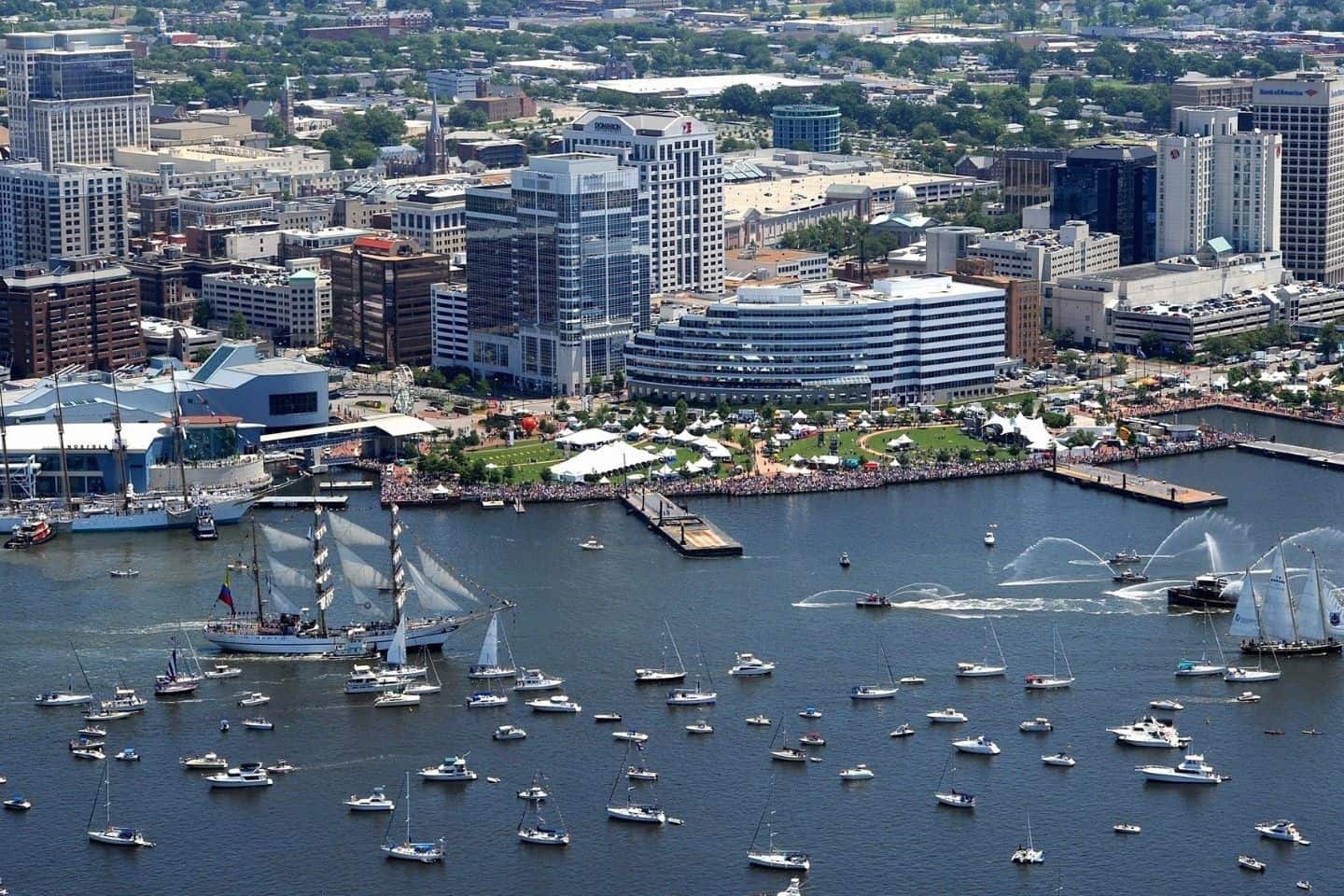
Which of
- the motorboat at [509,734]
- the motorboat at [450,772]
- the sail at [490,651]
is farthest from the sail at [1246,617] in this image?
the motorboat at [450,772]

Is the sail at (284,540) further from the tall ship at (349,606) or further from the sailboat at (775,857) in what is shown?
the sailboat at (775,857)

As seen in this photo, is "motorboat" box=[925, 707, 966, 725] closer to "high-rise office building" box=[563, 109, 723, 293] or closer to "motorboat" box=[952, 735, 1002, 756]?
"motorboat" box=[952, 735, 1002, 756]

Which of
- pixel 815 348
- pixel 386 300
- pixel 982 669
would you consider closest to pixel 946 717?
pixel 982 669

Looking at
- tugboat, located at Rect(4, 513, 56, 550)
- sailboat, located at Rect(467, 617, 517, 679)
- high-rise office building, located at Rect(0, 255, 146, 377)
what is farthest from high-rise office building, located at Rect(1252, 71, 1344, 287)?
sailboat, located at Rect(467, 617, 517, 679)

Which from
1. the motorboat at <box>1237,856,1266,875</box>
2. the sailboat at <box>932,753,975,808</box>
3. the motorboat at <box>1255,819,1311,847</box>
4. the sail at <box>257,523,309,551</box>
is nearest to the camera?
the motorboat at <box>1237,856,1266,875</box>

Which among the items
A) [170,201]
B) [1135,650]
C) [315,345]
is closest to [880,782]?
[1135,650]
